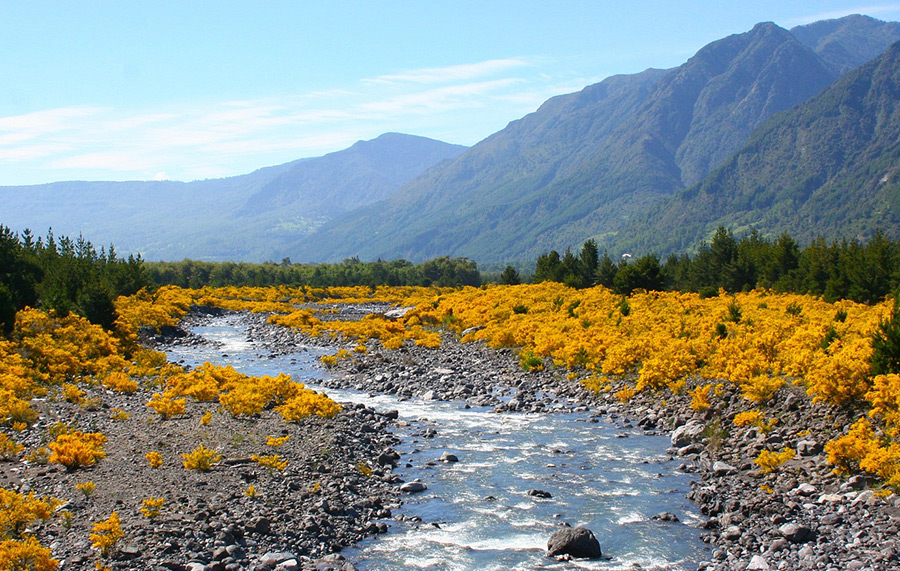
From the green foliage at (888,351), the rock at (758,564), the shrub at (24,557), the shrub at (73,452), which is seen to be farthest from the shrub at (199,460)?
the green foliage at (888,351)

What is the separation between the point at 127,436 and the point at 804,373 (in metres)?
19.1

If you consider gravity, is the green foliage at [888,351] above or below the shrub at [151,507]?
above

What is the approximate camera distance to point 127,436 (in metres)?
19.1

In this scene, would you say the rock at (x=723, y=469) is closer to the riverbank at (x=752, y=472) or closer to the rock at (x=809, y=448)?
the riverbank at (x=752, y=472)

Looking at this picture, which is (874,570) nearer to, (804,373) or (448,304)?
(804,373)

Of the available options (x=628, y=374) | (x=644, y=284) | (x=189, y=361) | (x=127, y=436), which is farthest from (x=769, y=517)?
(x=644, y=284)

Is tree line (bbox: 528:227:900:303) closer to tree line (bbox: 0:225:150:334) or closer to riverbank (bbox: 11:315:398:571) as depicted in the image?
riverbank (bbox: 11:315:398:571)

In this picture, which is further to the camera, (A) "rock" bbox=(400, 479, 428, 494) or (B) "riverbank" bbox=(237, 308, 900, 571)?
(A) "rock" bbox=(400, 479, 428, 494)

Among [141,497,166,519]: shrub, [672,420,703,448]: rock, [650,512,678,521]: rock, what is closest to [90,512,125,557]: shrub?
[141,497,166,519]: shrub

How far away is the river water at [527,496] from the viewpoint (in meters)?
13.2

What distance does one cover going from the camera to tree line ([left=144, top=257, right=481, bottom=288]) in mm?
132625

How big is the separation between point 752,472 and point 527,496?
5.41 metres

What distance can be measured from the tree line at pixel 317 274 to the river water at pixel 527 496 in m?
102

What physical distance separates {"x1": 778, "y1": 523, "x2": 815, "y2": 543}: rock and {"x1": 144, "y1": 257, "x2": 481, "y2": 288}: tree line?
366 feet
